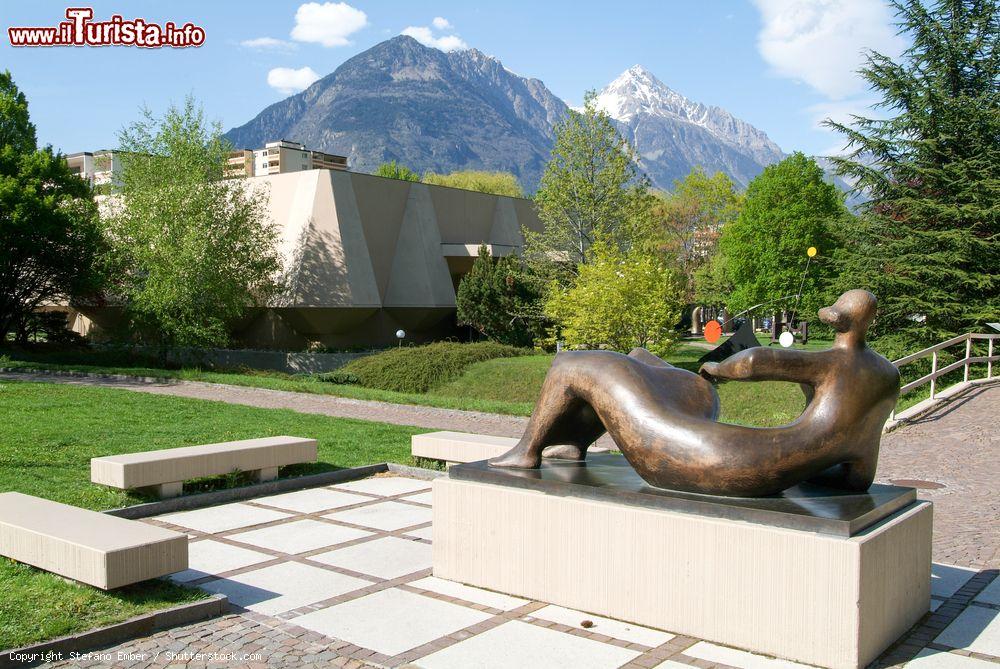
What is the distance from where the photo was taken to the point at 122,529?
6.29m

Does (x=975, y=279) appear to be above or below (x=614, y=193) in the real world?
below

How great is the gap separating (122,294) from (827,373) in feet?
95.2

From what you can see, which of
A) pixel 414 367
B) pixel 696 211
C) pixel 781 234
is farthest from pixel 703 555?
pixel 696 211

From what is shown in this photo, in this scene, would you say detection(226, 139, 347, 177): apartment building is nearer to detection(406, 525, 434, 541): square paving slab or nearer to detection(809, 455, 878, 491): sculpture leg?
detection(406, 525, 434, 541): square paving slab

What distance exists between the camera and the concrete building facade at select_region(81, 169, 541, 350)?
1146 inches

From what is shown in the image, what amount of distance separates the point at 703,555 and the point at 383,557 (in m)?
3.10

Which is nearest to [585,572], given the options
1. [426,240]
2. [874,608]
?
[874,608]

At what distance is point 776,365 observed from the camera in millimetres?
5727

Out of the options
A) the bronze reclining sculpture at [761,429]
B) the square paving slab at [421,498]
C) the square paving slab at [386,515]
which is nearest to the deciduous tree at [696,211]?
the square paving slab at [421,498]

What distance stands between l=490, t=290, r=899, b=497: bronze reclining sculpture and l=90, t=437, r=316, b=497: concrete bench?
5.50 m

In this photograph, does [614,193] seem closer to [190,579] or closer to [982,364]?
[982,364]

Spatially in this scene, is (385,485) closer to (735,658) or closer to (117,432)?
(117,432)

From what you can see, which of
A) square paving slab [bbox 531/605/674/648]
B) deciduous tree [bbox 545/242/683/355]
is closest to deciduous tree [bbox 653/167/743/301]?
deciduous tree [bbox 545/242/683/355]

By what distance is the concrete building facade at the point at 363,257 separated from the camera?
95.5 ft
